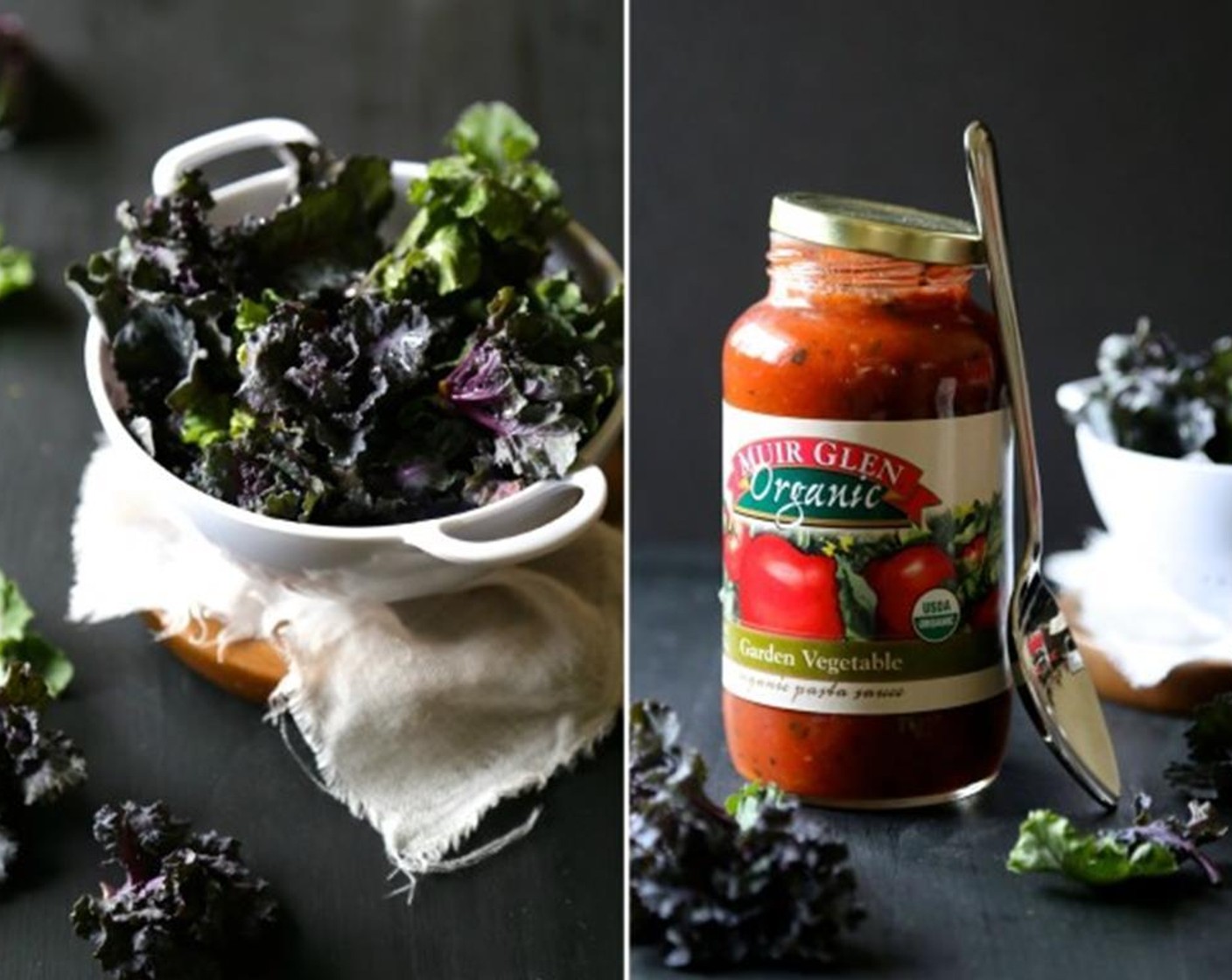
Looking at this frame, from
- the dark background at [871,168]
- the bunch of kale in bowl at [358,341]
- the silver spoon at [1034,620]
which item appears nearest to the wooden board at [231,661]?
the bunch of kale in bowl at [358,341]

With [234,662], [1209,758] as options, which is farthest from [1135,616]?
[234,662]

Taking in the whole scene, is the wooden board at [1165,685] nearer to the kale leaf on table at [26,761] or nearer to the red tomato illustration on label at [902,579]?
the red tomato illustration on label at [902,579]

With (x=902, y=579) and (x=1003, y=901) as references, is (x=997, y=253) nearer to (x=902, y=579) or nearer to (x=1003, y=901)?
(x=902, y=579)

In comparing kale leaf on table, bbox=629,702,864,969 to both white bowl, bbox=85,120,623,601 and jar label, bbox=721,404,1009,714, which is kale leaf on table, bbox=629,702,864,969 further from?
white bowl, bbox=85,120,623,601

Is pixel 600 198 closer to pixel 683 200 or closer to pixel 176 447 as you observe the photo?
pixel 683 200

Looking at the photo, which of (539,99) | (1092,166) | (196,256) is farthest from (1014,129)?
(539,99)

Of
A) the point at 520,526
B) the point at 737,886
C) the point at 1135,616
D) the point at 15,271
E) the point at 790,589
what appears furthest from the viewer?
the point at 15,271

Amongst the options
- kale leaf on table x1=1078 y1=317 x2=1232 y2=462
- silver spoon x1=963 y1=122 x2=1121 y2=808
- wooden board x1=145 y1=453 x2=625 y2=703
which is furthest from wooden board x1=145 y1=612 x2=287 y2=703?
kale leaf on table x1=1078 y1=317 x2=1232 y2=462
